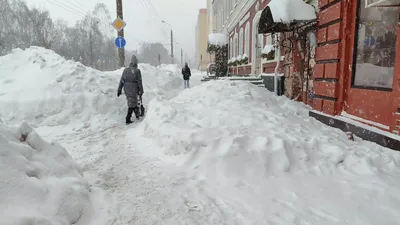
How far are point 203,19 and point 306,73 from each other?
68.1m

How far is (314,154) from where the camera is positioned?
3838mm

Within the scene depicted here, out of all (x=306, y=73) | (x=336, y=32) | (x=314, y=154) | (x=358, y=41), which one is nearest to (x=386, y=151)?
(x=314, y=154)

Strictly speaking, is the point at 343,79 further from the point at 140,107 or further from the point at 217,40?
the point at 217,40

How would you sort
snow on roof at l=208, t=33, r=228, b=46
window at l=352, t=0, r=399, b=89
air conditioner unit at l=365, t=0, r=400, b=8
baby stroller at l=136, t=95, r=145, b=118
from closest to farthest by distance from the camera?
1. air conditioner unit at l=365, t=0, r=400, b=8
2. window at l=352, t=0, r=399, b=89
3. baby stroller at l=136, t=95, r=145, b=118
4. snow on roof at l=208, t=33, r=228, b=46

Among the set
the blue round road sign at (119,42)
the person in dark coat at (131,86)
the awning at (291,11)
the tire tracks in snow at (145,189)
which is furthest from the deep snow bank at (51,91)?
the awning at (291,11)

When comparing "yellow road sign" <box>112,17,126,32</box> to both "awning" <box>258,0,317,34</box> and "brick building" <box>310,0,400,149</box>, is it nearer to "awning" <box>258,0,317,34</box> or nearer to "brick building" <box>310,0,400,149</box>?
"awning" <box>258,0,317,34</box>

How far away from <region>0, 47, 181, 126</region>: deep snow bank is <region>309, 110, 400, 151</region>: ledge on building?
5.19 metres

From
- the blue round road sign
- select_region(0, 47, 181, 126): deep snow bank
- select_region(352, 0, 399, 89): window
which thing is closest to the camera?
select_region(352, 0, 399, 89): window

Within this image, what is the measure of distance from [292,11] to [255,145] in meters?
4.28

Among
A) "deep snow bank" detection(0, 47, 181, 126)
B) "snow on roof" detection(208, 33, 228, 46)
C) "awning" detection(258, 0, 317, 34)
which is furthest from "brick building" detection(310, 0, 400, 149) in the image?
"snow on roof" detection(208, 33, 228, 46)

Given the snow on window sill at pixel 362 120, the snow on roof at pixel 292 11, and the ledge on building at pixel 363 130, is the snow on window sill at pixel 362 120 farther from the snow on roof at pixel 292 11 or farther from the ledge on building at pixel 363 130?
the snow on roof at pixel 292 11

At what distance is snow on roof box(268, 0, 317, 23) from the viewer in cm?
655

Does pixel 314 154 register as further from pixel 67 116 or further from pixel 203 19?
pixel 203 19

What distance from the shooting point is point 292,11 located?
6.73m
